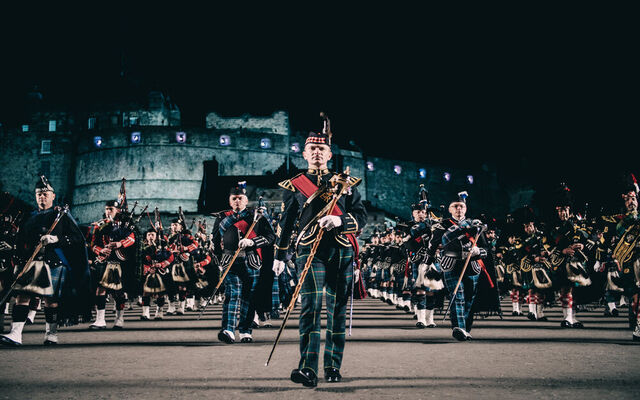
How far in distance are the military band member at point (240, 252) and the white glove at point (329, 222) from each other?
3.92 metres

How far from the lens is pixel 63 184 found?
71625mm

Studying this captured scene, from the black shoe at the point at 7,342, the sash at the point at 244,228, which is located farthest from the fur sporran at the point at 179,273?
the black shoe at the point at 7,342

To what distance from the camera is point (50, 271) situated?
28.0ft

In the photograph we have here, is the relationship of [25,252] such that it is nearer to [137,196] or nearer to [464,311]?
[464,311]

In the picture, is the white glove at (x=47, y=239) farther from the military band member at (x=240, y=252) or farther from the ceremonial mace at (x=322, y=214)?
the ceremonial mace at (x=322, y=214)

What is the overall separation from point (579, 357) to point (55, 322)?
23.4 feet

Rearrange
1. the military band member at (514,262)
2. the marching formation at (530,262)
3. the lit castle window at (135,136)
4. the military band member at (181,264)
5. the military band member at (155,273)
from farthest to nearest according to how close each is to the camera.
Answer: the lit castle window at (135,136) → the military band member at (181,264) → the military band member at (514,262) → the military band member at (155,273) → the marching formation at (530,262)

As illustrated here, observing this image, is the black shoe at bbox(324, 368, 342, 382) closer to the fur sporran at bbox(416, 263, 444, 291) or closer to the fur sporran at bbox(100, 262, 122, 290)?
the fur sporran at bbox(416, 263, 444, 291)

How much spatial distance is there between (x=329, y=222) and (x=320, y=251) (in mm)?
345

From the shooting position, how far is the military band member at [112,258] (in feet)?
38.3

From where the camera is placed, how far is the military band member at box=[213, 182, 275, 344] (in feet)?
30.2

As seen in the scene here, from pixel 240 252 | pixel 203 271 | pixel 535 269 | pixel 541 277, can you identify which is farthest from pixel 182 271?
pixel 541 277

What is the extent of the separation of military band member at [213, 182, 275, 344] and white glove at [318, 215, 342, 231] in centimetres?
392

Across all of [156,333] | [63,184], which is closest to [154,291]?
[156,333]
